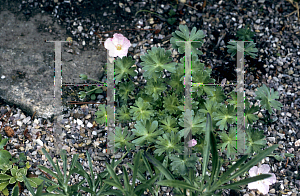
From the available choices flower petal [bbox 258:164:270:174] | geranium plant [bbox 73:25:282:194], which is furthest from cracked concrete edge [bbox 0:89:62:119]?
flower petal [bbox 258:164:270:174]

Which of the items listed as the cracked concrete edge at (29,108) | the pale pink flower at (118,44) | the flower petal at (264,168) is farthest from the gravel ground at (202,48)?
the pale pink flower at (118,44)

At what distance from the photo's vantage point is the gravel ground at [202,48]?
7.57 feet

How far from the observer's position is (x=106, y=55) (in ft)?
8.52

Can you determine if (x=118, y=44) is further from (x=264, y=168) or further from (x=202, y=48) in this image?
(x=264, y=168)

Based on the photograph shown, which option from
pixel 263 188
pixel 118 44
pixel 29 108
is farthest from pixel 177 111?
pixel 29 108

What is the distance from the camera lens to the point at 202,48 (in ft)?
8.64

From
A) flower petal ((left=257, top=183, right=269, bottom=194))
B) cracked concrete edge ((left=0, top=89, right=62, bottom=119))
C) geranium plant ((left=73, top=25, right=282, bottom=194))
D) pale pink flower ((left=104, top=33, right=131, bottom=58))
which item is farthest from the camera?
cracked concrete edge ((left=0, top=89, right=62, bottom=119))

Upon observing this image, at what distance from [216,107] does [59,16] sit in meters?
1.73

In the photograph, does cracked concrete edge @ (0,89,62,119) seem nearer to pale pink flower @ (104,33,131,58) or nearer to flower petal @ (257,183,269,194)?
pale pink flower @ (104,33,131,58)

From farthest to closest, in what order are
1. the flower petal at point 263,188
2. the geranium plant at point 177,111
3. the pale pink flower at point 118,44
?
the pale pink flower at point 118,44
the flower petal at point 263,188
the geranium plant at point 177,111

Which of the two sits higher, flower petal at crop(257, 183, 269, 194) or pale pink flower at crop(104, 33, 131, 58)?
pale pink flower at crop(104, 33, 131, 58)

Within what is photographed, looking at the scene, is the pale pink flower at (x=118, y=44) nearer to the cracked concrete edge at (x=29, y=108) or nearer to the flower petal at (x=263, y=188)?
the cracked concrete edge at (x=29, y=108)

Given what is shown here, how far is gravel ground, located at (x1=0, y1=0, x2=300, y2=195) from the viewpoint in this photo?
90.8 inches

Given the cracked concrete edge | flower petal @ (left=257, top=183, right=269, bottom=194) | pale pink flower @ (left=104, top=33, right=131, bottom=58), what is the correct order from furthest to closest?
the cracked concrete edge < pale pink flower @ (left=104, top=33, right=131, bottom=58) < flower petal @ (left=257, top=183, right=269, bottom=194)
